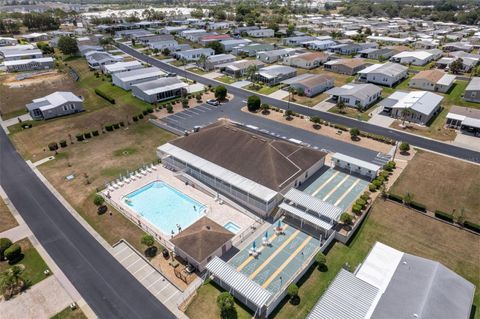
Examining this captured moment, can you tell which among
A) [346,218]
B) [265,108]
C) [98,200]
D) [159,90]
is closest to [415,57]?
[265,108]

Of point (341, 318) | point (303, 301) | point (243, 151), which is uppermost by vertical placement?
point (243, 151)

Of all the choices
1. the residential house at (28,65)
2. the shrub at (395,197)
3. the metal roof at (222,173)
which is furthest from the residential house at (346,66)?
the residential house at (28,65)

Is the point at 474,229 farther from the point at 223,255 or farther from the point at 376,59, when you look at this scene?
the point at 376,59

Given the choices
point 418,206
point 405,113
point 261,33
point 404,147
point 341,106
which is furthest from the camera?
point 261,33

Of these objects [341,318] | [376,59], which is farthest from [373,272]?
[376,59]

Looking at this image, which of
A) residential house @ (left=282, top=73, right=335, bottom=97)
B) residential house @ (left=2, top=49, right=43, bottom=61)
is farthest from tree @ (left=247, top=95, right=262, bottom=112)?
residential house @ (left=2, top=49, right=43, bottom=61)

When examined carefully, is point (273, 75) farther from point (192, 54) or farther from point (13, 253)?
point (13, 253)
